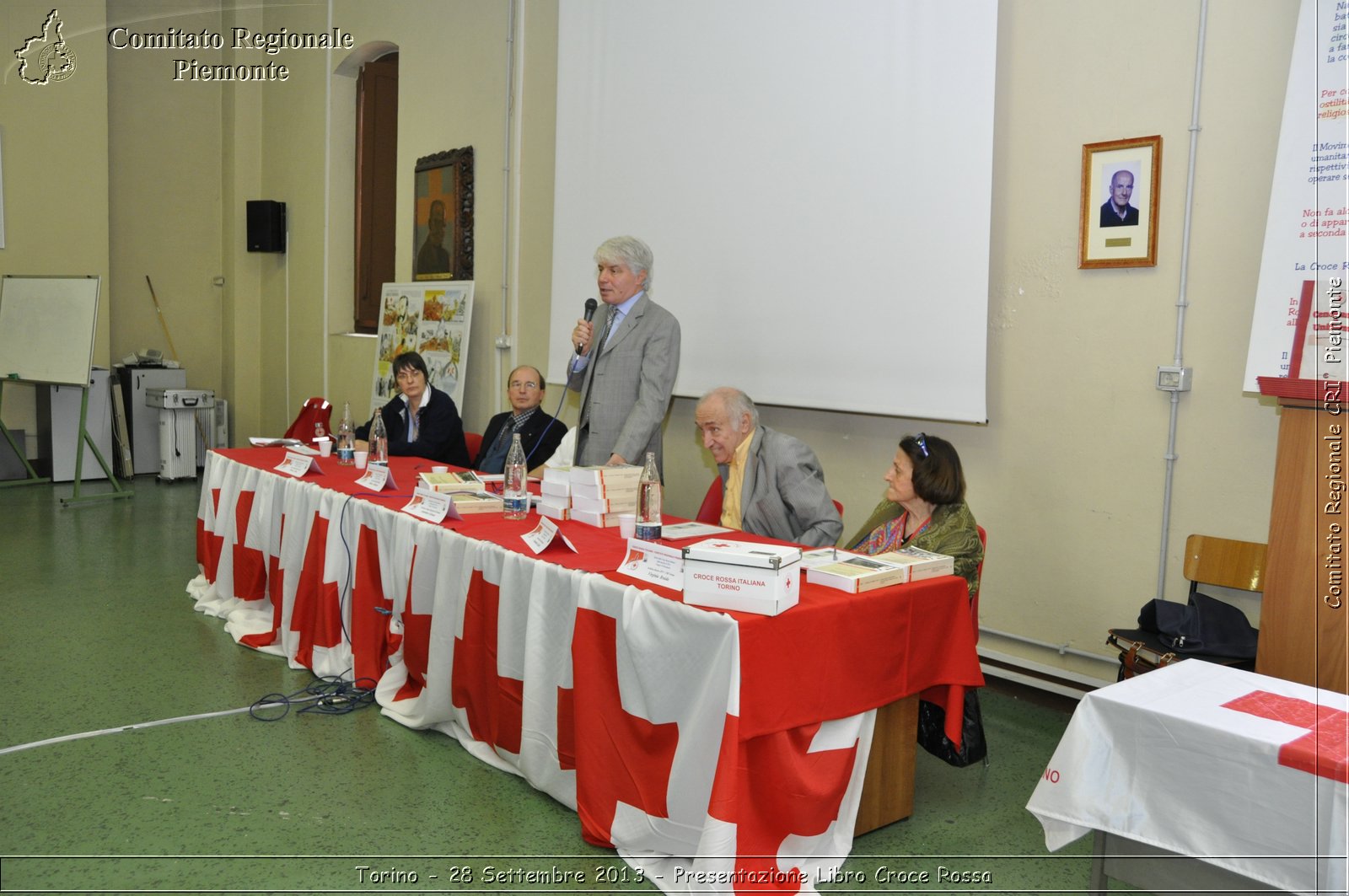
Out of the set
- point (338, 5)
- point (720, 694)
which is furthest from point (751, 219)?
point (338, 5)

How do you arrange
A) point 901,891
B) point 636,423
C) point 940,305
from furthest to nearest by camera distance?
1. point 636,423
2. point 940,305
3. point 901,891

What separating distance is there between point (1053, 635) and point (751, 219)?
6.76 ft

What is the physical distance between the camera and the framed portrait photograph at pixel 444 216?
6480 mm

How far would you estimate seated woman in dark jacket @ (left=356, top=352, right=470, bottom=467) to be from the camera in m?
4.91

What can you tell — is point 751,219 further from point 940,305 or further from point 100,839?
point 100,839

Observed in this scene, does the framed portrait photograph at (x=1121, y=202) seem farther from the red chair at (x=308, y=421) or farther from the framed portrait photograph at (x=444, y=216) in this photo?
the red chair at (x=308, y=421)

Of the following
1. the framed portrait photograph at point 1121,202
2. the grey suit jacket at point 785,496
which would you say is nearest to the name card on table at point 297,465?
the grey suit jacket at point 785,496

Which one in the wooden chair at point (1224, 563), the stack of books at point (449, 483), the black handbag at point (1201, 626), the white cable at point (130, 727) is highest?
the stack of books at point (449, 483)

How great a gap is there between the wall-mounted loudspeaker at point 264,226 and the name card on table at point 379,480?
18.6 ft

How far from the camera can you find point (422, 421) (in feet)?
16.3

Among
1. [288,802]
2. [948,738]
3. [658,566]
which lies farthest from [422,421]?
[948,738]

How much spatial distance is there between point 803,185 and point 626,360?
3.30ft

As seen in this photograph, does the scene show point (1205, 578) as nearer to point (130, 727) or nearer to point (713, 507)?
point (713, 507)

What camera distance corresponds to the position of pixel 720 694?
2117 millimetres
